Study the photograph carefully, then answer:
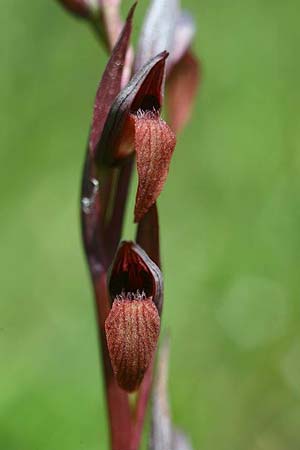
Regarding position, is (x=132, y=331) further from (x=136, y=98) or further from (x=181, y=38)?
(x=181, y=38)

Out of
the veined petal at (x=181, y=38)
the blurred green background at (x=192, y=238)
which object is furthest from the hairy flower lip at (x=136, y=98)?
the blurred green background at (x=192, y=238)

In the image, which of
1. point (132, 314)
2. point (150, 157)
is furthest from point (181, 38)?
point (132, 314)

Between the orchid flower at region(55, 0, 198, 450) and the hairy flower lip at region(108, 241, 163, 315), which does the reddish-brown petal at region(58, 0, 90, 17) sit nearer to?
the orchid flower at region(55, 0, 198, 450)

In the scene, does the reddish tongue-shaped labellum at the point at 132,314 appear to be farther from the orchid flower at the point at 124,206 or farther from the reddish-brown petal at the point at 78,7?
the reddish-brown petal at the point at 78,7

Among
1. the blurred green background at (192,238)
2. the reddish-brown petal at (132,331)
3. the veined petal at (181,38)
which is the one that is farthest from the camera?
the blurred green background at (192,238)

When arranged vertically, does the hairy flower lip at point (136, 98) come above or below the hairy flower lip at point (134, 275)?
above
